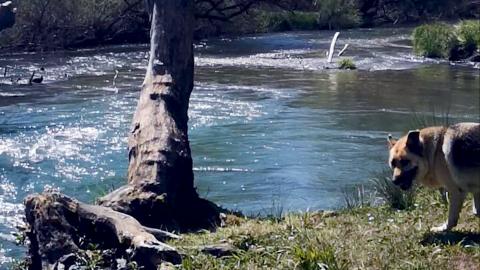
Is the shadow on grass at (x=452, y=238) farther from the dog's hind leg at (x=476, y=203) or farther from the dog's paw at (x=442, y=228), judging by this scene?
the dog's hind leg at (x=476, y=203)

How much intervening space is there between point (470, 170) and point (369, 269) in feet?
4.00

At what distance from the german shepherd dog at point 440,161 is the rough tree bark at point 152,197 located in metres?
1.98

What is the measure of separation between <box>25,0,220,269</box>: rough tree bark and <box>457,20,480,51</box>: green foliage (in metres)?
20.1

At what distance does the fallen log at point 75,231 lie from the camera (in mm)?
7730

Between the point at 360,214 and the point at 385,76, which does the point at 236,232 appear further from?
the point at 385,76

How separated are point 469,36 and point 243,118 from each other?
1372cm

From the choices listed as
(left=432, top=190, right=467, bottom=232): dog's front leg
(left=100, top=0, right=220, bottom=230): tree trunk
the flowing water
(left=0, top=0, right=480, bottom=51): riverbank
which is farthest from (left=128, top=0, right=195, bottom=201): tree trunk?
(left=0, top=0, right=480, bottom=51): riverbank

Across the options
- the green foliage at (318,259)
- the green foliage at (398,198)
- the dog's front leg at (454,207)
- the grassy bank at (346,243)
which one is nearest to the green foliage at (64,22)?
the green foliage at (398,198)

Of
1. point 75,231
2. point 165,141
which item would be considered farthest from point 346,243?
point 165,141

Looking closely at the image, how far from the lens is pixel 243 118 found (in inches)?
757

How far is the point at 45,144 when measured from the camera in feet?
54.4

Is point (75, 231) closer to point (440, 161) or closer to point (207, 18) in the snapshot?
point (440, 161)

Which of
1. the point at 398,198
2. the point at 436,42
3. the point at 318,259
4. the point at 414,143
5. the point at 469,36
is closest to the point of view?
the point at 318,259

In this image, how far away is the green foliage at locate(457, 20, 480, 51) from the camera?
30.2 meters
